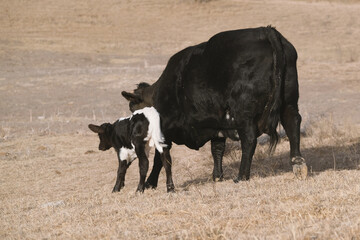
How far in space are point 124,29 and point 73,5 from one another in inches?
232

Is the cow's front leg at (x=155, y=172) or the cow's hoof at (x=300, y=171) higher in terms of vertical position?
the cow's hoof at (x=300, y=171)

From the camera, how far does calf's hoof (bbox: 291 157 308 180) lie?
8.06 metres

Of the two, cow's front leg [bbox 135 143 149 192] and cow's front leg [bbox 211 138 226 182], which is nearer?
cow's front leg [bbox 135 143 149 192]

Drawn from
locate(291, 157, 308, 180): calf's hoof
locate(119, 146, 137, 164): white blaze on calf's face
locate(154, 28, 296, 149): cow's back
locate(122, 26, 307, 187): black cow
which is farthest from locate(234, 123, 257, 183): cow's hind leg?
locate(119, 146, 137, 164): white blaze on calf's face

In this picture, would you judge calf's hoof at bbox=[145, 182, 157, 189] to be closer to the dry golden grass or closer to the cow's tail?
the dry golden grass

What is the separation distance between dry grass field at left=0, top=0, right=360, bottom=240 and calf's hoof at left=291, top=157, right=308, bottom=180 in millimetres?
94

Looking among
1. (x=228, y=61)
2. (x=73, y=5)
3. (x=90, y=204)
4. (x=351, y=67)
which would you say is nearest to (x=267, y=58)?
(x=228, y=61)

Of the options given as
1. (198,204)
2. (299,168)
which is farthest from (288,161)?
(198,204)

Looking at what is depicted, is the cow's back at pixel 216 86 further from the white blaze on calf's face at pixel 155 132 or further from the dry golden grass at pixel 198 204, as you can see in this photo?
the dry golden grass at pixel 198 204

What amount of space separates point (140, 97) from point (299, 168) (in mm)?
3547

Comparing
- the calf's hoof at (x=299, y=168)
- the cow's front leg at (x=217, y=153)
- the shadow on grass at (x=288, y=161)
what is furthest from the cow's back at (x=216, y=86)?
the shadow on grass at (x=288, y=161)

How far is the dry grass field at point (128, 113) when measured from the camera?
5.86m

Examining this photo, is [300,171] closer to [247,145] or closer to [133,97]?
[247,145]

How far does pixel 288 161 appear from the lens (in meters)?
11.0
